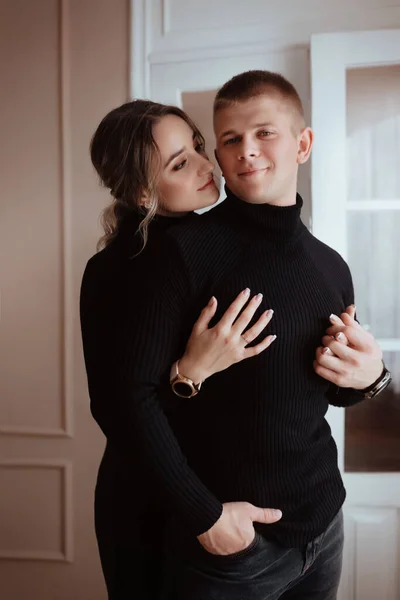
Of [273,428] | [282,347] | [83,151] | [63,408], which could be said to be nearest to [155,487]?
[273,428]

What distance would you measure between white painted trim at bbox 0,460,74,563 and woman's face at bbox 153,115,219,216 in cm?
136

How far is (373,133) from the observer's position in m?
1.86

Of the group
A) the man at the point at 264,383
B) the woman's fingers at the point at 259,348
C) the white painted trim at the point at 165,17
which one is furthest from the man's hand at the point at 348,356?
the white painted trim at the point at 165,17

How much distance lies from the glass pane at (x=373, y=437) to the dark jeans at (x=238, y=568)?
80cm

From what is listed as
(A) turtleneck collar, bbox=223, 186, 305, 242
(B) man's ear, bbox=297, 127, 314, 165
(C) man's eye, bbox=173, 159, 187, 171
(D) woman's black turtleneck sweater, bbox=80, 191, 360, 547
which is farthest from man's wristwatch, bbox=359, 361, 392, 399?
(C) man's eye, bbox=173, 159, 187, 171

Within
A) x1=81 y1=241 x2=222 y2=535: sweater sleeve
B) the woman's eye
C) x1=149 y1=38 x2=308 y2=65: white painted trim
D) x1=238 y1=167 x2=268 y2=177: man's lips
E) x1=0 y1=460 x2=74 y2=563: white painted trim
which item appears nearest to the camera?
x1=81 y1=241 x2=222 y2=535: sweater sleeve

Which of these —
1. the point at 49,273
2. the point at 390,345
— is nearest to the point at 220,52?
the point at 49,273

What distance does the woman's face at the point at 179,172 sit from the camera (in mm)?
1221

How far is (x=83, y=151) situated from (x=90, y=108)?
0.16 meters

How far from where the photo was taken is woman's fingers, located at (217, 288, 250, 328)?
1.04 meters

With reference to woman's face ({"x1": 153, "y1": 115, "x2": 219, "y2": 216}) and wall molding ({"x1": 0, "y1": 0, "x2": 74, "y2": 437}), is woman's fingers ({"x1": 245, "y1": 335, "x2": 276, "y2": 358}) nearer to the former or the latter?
woman's face ({"x1": 153, "y1": 115, "x2": 219, "y2": 216})

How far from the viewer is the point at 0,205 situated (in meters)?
2.17

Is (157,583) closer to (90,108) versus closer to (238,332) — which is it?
(238,332)

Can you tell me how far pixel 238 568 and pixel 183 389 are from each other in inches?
13.8
